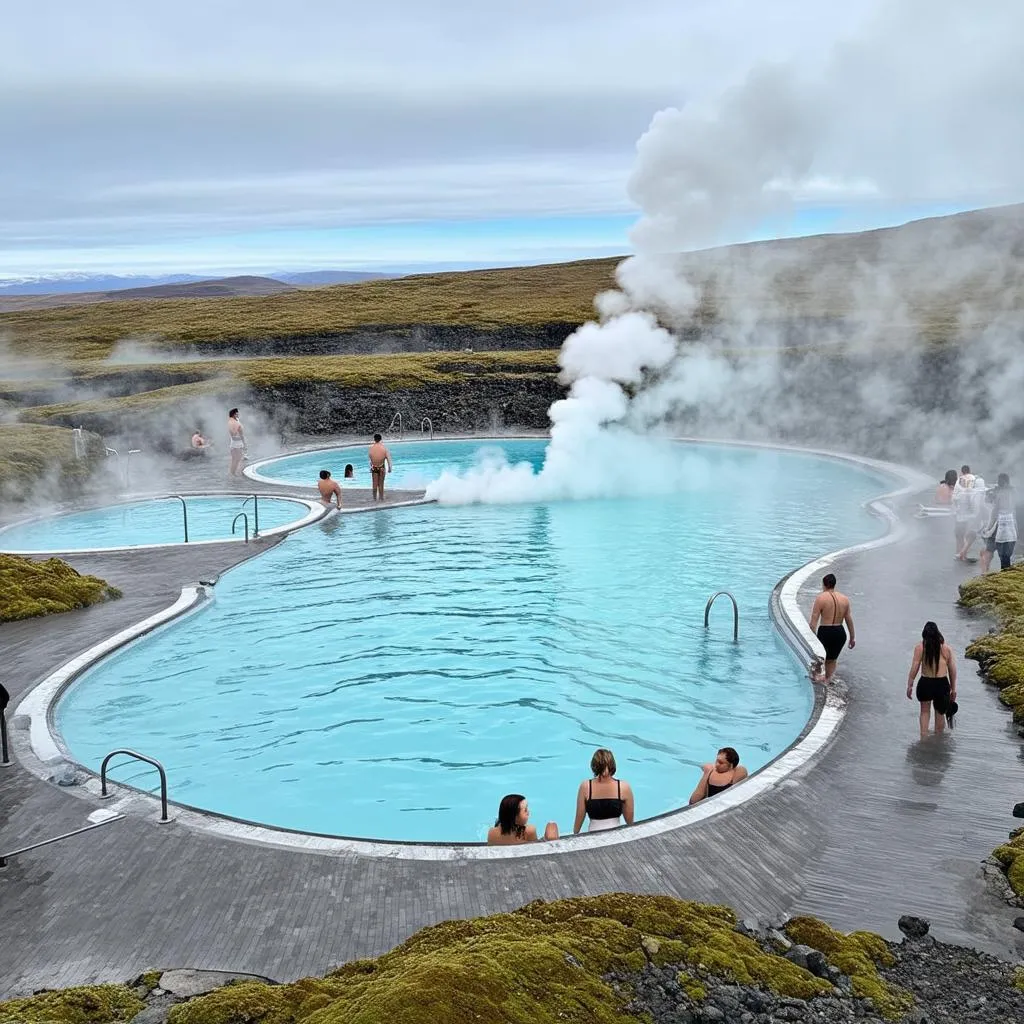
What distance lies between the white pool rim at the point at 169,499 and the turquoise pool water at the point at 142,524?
70 millimetres

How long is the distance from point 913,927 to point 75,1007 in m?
6.86

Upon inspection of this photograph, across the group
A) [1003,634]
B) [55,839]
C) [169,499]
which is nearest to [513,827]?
[55,839]

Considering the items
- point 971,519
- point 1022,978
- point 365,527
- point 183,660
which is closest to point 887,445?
point 971,519

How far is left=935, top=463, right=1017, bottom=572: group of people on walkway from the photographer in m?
20.8

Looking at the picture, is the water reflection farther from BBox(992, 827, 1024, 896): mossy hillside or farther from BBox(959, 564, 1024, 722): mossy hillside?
BBox(992, 827, 1024, 896): mossy hillside

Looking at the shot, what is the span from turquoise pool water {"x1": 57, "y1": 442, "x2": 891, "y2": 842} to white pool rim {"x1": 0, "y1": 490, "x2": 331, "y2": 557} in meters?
1.16

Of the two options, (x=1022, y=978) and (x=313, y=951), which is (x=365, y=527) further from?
(x=1022, y=978)

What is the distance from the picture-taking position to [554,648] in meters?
19.6

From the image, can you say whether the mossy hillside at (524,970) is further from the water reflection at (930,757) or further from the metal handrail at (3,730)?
the metal handrail at (3,730)

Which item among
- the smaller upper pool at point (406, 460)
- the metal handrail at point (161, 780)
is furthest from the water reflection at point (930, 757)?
the smaller upper pool at point (406, 460)

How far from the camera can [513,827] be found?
10781mm

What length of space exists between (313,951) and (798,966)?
3.98 m

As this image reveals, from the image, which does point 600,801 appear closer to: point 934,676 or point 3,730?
point 934,676

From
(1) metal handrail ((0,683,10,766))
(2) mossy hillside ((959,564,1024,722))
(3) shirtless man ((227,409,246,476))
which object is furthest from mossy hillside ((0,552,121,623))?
(2) mossy hillside ((959,564,1024,722))
